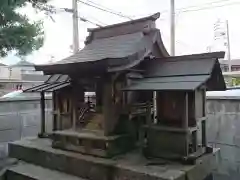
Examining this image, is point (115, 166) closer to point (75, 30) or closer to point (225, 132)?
point (225, 132)

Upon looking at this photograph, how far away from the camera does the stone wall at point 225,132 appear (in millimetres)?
4285

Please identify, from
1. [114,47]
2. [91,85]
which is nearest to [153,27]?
[114,47]

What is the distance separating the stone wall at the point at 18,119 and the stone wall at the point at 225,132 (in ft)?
13.1

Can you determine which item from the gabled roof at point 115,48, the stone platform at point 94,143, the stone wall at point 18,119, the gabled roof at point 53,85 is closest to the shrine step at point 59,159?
the stone platform at point 94,143

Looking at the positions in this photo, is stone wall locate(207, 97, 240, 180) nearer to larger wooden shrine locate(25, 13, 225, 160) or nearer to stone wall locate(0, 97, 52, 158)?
larger wooden shrine locate(25, 13, 225, 160)

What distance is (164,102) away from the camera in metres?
3.80

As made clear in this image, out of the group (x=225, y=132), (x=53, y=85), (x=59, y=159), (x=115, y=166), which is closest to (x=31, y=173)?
(x=59, y=159)

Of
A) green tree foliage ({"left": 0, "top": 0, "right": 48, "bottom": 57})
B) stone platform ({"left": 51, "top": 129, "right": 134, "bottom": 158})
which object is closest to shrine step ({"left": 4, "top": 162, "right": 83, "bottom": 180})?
stone platform ({"left": 51, "top": 129, "right": 134, "bottom": 158})

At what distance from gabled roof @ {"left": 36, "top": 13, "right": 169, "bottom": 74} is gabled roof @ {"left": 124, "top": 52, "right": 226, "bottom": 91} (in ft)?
1.07

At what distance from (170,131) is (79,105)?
5.62ft

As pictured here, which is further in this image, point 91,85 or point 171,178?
point 91,85

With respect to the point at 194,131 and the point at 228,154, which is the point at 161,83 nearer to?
the point at 194,131

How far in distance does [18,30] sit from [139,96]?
244 cm

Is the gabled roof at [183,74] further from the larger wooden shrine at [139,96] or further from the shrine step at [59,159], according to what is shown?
the shrine step at [59,159]
